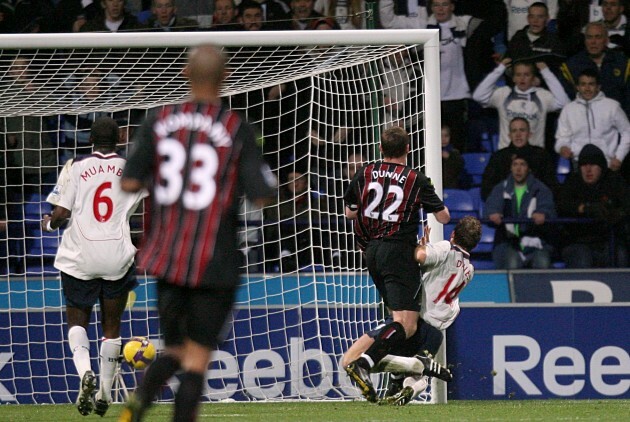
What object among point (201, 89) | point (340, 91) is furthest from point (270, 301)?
point (201, 89)

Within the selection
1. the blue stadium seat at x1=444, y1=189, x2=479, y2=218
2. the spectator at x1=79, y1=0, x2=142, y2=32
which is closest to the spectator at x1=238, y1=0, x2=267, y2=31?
the spectator at x1=79, y1=0, x2=142, y2=32

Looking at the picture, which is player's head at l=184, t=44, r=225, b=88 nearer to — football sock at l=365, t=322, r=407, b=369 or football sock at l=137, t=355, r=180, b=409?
football sock at l=137, t=355, r=180, b=409

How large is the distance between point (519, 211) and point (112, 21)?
4241 mm

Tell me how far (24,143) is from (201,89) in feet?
19.4

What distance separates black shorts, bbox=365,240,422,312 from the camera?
7.30 m

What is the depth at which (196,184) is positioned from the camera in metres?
4.15

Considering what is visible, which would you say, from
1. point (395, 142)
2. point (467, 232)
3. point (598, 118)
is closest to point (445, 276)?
point (467, 232)

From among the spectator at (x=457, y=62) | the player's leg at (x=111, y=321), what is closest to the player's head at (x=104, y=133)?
the player's leg at (x=111, y=321)

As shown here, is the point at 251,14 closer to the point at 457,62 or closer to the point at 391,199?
the point at 457,62

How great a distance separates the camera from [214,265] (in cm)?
412

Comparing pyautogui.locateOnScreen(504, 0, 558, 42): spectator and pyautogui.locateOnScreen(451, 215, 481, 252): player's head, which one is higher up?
pyautogui.locateOnScreen(504, 0, 558, 42): spectator

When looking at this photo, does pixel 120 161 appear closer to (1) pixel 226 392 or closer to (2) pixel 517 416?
(1) pixel 226 392

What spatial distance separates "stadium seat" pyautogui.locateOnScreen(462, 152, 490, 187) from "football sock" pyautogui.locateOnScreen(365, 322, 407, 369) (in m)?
4.87

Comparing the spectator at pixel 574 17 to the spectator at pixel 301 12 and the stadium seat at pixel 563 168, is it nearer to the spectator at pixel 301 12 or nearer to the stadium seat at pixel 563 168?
the stadium seat at pixel 563 168
